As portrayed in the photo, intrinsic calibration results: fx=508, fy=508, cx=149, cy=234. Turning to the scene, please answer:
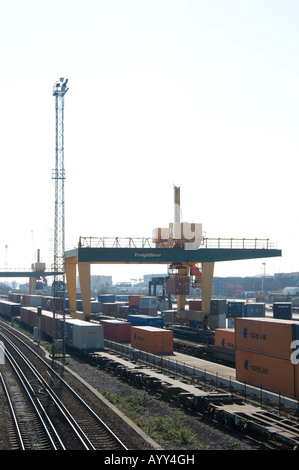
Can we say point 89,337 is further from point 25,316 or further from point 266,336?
point 25,316

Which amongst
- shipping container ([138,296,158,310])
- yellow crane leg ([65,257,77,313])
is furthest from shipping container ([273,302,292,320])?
shipping container ([138,296,158,310])

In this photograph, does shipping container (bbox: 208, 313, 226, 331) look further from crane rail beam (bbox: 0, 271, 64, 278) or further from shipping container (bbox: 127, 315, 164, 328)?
crane rail beam (bbox: 0, 271, 64, 278)

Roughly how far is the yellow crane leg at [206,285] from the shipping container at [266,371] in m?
24.5

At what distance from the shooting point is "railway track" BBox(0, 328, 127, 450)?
2041 centimetres

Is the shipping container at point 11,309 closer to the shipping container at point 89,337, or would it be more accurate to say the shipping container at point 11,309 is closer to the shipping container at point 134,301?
the shipping container at point 134,301

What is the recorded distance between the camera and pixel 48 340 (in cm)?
5928

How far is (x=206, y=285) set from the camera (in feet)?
185

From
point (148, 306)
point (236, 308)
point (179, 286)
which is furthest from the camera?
point (148, 306)

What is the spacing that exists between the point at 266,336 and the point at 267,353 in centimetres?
94

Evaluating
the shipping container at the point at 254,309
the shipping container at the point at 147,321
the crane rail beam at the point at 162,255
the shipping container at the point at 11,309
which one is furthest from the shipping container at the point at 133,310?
the shipping container at the point at 147,321

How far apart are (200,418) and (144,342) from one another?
66.4ft

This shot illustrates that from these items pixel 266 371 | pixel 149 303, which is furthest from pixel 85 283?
pixel 266 371
